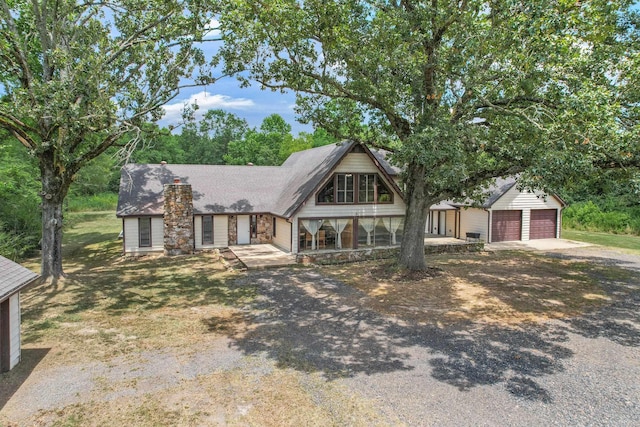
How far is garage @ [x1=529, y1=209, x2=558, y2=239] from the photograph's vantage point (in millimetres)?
24750

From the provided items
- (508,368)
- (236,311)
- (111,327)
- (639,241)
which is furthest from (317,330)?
(639,241)

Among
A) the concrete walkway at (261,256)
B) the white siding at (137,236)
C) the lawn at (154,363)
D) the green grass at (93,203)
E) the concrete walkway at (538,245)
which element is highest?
the green grass at (93,203)

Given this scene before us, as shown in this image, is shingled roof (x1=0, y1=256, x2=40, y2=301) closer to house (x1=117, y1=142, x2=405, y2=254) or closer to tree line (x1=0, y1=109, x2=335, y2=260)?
tree line (x1=0, y1=109, x2=335, y2=260)

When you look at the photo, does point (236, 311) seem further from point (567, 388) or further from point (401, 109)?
point (401, 109)

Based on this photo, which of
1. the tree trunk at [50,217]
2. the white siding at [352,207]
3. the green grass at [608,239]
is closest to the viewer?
the tree trunk at [50,217]

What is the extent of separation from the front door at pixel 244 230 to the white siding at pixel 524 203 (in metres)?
14.1

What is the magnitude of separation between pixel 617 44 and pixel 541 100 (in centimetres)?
→ 246

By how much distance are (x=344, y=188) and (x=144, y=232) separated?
409 inches

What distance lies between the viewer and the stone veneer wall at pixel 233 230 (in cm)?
2162

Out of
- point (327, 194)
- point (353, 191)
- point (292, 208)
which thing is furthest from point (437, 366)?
point (353, 191)

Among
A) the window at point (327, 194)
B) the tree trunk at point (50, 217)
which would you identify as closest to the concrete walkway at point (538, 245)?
the window at point (327, 194)

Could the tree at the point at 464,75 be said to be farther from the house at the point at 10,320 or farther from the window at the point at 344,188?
the house at the point at 10,320

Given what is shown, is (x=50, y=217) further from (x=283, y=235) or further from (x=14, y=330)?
(x=283, y=235)

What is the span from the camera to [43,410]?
6.11 meters
